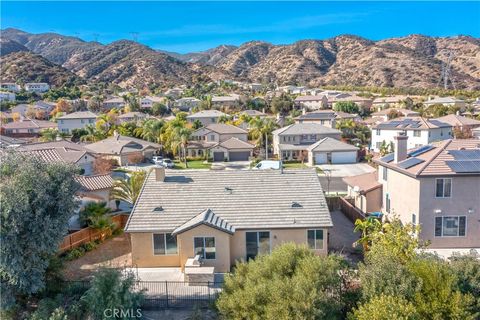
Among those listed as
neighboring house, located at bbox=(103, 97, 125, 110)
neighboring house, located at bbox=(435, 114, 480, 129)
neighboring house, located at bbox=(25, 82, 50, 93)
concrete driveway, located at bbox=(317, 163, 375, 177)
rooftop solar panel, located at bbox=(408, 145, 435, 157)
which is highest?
neighboring house, located at bbox=(25, 82, 50, 93)

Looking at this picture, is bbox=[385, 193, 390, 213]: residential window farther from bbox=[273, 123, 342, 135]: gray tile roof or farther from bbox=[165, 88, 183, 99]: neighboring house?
bbox=[165, 88, 183, 99]: neighboring house

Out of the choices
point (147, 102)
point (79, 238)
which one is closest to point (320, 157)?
point (79, 238)

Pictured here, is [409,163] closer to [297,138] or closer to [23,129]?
[297,138]

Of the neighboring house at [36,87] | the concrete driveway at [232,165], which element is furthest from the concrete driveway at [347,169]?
the neighboring house at [36,87]

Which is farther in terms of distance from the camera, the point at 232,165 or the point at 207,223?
the point at 232,165

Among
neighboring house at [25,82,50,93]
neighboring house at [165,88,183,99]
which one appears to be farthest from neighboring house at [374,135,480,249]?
neighboring house at [25,82,50,93]

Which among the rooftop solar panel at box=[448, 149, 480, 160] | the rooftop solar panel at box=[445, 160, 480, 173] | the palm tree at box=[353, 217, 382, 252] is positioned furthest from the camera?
the rooftop solar panel at box=[448, 149, 480, 160]

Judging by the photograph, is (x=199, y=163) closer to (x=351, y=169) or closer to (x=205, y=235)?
(x=351, y=169)
